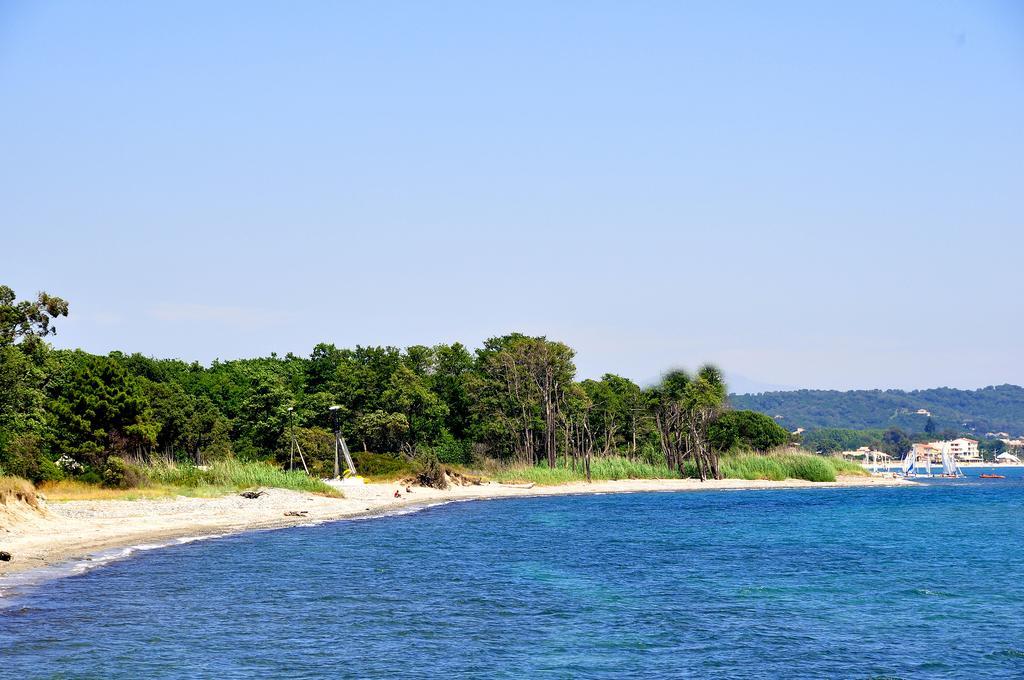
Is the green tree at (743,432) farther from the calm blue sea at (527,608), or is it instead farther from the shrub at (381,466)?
the calm blue sea at (527,608)

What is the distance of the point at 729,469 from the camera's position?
102 meters

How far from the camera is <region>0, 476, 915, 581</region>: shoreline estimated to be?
35.4 m

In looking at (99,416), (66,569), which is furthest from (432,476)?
(66,569)

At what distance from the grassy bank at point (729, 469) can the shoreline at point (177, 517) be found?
8.82 m

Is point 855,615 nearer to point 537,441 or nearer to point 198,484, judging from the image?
point 198,484

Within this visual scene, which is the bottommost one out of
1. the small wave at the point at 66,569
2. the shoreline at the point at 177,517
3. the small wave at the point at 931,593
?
the small wave at the point at 931,593

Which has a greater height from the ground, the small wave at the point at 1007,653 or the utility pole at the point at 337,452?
the utility pole at the point at 337,452

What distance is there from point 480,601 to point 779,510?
146ft

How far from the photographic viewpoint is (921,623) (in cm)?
2692

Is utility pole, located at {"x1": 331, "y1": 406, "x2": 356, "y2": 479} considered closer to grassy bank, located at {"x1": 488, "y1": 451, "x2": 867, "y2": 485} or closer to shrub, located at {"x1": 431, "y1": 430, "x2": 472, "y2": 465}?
shrub, located at {"x1": 431, "y1": 430, "x2": 472, "y2": 465}

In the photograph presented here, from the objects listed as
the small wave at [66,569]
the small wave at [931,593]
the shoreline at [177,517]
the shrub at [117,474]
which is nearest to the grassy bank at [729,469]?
the shoreline at [177,517]

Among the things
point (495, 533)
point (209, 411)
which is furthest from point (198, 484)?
point (209, 411)

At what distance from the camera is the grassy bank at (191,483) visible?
168ft

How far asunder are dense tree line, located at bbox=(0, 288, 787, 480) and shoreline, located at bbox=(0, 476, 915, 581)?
37.9 ft
